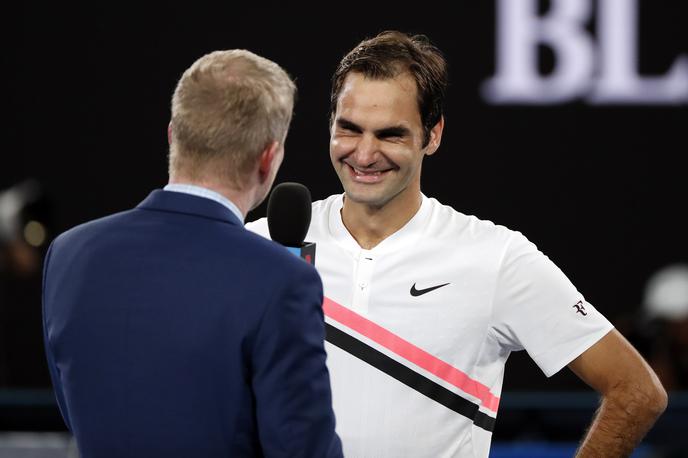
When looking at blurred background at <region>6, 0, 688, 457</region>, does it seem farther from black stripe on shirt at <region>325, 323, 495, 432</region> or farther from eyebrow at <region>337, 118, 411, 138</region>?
black stripe on shirt at <region>325, 323, 495, 432</region>

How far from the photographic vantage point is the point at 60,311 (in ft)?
5.81

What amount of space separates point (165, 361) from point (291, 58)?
4.48 m

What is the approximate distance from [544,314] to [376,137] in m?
0.50

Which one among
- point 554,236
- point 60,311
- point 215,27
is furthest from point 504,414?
point 60,311

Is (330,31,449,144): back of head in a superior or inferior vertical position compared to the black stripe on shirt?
superior

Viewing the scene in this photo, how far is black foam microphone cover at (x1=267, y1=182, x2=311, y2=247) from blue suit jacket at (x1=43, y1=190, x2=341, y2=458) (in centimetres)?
29

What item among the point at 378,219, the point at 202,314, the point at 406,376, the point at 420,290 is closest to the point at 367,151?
the point at 378,219

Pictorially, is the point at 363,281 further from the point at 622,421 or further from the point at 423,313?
the point at 622,421

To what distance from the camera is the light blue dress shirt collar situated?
178cm

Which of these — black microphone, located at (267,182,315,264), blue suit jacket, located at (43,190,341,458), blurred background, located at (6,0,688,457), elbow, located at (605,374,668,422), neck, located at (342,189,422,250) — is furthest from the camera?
blurred background, located at (6,0,688,457)

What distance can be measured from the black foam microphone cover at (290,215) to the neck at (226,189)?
237 mm

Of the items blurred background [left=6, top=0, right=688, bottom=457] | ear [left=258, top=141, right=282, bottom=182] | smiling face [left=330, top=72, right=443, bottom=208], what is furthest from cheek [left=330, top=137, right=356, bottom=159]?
blurred background [left=6, top=0, right=688, bottom=457]

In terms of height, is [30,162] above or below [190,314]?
below

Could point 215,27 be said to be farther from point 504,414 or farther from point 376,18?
point 504,414
